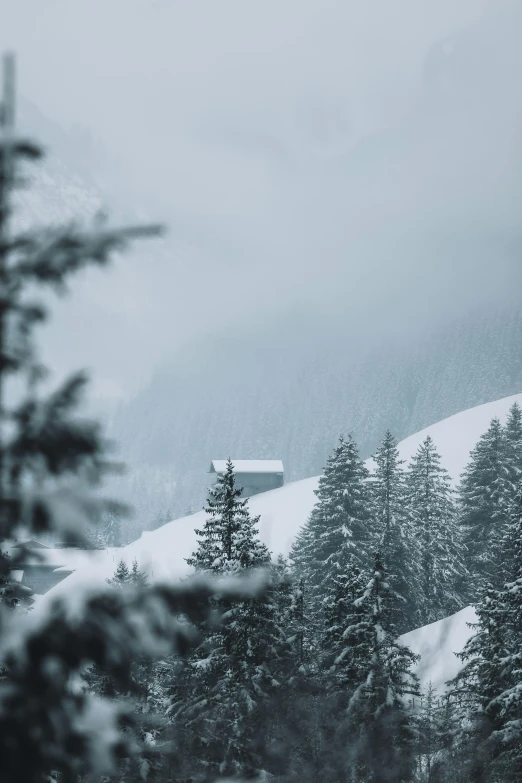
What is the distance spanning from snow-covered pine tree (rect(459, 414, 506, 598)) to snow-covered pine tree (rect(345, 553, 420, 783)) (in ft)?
71.9

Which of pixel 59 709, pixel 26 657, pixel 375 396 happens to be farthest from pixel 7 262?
pixel 375 396

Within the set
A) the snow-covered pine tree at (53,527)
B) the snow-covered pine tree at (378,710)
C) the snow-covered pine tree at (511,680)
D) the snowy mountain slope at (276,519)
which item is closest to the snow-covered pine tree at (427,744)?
the snow-covered pine tree at (378,710)

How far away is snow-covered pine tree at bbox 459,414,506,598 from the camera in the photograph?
4281 centimetres

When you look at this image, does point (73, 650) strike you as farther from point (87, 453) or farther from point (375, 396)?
point (375, 396)

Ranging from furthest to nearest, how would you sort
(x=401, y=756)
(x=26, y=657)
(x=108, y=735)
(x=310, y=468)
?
(x=310, y=468) → (x=401, y=756) → (x=108, y=735) → (x=26, y=657)

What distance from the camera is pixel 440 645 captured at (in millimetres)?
31641

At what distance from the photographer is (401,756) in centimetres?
1923

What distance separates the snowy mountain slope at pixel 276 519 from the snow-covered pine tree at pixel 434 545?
14.2 metres

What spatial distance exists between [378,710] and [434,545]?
2220 cm

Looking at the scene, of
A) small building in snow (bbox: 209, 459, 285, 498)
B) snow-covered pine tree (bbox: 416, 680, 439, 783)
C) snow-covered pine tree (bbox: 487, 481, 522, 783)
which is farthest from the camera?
small building in snow (bbox: 209, 459, 285, 498)

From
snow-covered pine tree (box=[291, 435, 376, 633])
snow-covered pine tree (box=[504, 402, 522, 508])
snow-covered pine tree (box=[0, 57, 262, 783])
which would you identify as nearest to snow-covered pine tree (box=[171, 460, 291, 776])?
snow-covered pine tree (box=[0, 57, 262, 783])

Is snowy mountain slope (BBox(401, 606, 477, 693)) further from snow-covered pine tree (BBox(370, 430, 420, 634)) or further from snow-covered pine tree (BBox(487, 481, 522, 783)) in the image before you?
snow-covered pine tree (BBox(487, 481, 522, 783))

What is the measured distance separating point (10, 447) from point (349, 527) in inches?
1465

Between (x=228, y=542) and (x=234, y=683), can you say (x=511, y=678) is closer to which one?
(x=234, y=683)
